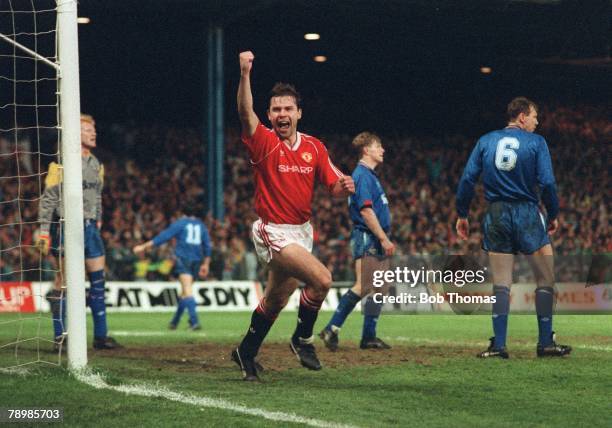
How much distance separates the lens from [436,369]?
8250 mm

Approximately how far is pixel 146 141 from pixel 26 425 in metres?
26.1

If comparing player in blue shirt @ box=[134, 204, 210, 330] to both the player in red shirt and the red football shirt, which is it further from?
the red football shirt

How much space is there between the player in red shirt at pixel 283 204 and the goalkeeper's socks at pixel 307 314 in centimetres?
1

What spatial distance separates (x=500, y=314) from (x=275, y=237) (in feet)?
9.13

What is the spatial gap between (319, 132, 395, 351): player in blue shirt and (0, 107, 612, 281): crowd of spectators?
11.6 metres

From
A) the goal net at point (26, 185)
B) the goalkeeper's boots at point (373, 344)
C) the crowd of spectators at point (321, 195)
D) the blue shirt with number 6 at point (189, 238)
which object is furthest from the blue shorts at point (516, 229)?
the crowd of spectators at point (321, 195)

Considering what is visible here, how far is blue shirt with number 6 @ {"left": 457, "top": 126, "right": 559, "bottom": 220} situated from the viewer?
29.9ft

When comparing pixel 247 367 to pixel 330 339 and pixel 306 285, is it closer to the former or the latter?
pixel 306 285

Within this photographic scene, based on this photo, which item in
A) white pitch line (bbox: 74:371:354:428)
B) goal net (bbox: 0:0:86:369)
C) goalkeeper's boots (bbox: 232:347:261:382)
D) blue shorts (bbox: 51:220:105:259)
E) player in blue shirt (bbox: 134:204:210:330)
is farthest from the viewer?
player in blue shirt (bbox: 134:204:210:330)

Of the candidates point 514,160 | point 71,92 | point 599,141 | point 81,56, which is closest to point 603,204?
point 599,141

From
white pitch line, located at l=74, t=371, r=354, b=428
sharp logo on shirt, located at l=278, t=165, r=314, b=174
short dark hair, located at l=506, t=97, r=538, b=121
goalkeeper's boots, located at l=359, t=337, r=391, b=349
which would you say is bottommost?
goalkeeper's boots, located at l=359, t=337, r=391, b=349

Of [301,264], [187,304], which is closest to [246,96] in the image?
[301,264]

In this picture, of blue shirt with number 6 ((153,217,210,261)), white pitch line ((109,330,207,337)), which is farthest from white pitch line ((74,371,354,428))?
blue shirt with number 6 ((153,217,210,261))

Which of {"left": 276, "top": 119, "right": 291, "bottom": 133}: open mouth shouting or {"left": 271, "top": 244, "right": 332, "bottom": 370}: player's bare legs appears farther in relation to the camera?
{"left": 276, "top": 119, "right": 291, "bottom": 133}: open mouth shouting
